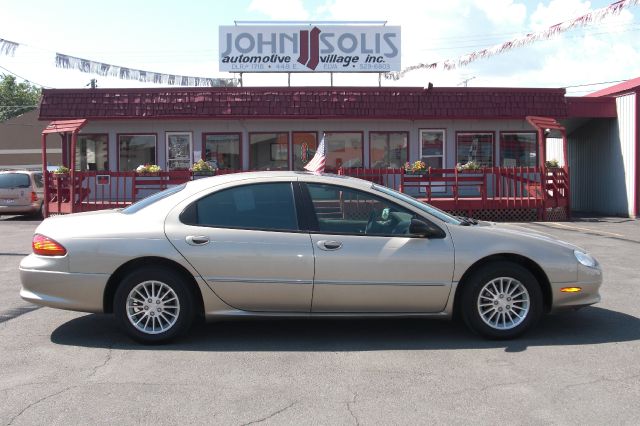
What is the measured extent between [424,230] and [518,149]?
1532cm

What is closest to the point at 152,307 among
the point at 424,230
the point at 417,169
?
the point at 424,230

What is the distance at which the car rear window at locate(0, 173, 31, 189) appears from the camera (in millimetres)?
18172

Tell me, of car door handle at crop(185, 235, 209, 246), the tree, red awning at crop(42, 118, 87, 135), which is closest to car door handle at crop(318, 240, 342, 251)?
car door handle at crop(185, 235, 209, 246)

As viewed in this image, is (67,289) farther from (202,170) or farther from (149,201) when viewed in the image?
(202,170)

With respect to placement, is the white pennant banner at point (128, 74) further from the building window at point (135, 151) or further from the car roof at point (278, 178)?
the car roof at point (278, 178)

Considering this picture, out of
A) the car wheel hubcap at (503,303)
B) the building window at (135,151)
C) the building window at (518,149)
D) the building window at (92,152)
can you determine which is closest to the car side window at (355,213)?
the car wheel hubcap at (503,303)

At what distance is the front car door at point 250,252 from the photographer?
533 cm

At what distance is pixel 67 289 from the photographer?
538 cm

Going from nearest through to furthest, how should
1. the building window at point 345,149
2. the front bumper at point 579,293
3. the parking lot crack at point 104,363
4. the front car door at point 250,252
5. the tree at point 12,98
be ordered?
the parking lot crack at point 104,363, the front car door at point 250,252, the front bumper at point 579,293, the building window at point 345,149, the tree at point 12,98

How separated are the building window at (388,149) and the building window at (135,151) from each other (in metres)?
6.72

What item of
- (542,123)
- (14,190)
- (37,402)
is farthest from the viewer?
(14,190)

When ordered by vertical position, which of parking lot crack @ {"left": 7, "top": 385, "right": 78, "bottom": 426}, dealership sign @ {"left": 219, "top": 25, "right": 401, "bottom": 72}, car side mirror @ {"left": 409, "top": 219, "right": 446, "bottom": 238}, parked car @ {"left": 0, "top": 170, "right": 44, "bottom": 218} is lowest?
parking lot crack @ {"left": 7, "top": 385, "right": 78, "bottom": 426}

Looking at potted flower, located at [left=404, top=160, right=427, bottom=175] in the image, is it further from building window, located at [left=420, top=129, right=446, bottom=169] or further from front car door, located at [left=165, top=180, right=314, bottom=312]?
front car door, located at [left=165, top=180, right=314, bottom=312]

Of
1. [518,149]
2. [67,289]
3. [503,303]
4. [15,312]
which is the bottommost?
[15,312]
